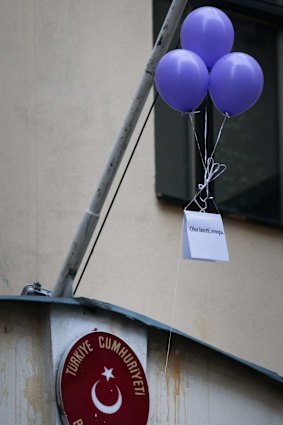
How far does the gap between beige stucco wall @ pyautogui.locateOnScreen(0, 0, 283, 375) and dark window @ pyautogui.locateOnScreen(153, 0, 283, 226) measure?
24cm

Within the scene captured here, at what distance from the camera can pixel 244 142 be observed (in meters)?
16.5

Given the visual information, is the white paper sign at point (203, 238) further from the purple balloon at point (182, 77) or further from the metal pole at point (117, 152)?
the purple balloon at point (182, 77)

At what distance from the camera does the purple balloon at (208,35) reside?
12102 millimetres

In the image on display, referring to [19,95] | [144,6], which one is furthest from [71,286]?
[144,6]

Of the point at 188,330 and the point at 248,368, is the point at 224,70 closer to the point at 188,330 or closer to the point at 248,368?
the point at 248,368

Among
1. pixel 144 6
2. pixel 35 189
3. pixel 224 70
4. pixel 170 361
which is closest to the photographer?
pixel 224 70

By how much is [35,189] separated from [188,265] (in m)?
1.83

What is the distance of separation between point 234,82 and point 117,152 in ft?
3.56

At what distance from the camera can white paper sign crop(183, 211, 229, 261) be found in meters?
11.9

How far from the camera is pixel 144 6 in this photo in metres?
15.8

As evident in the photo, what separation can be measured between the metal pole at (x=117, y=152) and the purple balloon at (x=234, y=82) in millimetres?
462

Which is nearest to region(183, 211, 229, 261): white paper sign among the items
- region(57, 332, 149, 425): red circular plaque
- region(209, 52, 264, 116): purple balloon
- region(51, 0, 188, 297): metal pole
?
region(51, 0, 188, 297): metal pole

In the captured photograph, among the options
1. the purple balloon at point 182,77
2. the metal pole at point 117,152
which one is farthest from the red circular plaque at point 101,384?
the purple balloon at point 182,77

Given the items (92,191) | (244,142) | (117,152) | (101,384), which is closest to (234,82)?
(117,152)
